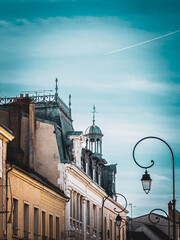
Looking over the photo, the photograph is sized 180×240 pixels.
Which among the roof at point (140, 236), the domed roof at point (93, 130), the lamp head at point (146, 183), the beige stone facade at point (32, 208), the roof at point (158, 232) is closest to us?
the lamp head at point (146, 183)

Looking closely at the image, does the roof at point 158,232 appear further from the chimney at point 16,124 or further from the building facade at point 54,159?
the chimney at point 16,124

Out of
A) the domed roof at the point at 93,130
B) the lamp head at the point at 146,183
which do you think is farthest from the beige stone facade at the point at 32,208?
the domed roof at the point at 93,130

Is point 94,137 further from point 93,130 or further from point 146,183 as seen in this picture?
point 146,183

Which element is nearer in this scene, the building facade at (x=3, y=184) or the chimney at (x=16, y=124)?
the building facade at (x=3, y=184)

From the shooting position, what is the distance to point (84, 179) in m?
45.8

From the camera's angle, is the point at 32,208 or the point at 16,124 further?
the point at 16,124

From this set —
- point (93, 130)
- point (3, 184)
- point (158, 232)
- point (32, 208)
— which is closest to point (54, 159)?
point (32, 208)

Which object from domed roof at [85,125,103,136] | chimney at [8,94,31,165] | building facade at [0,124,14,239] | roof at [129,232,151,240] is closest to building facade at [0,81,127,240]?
chimney at [8,94,31,165]

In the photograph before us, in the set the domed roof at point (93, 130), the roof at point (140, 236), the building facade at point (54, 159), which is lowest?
the roof at point (140, 236)

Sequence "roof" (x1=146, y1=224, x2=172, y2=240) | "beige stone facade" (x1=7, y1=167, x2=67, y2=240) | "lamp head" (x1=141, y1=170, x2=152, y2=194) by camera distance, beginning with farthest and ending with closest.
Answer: "roof" (x1=146, y1=224, x2=172, y2=240)
"beige stone facade" (x1=7, y1=167, x2=67, y2=240)
"lamp head" (x1=141, y1=170, x2=152, y2=194)

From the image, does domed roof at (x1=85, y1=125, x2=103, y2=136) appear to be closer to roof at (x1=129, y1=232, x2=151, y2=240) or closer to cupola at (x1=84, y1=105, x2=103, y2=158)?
cupola at (x1=84, y1=105, x2=103, y2=158)

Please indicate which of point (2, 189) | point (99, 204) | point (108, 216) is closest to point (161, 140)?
point (2, 189)

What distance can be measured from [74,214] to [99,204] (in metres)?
10.3

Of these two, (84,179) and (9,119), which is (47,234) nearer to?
(9,119)
